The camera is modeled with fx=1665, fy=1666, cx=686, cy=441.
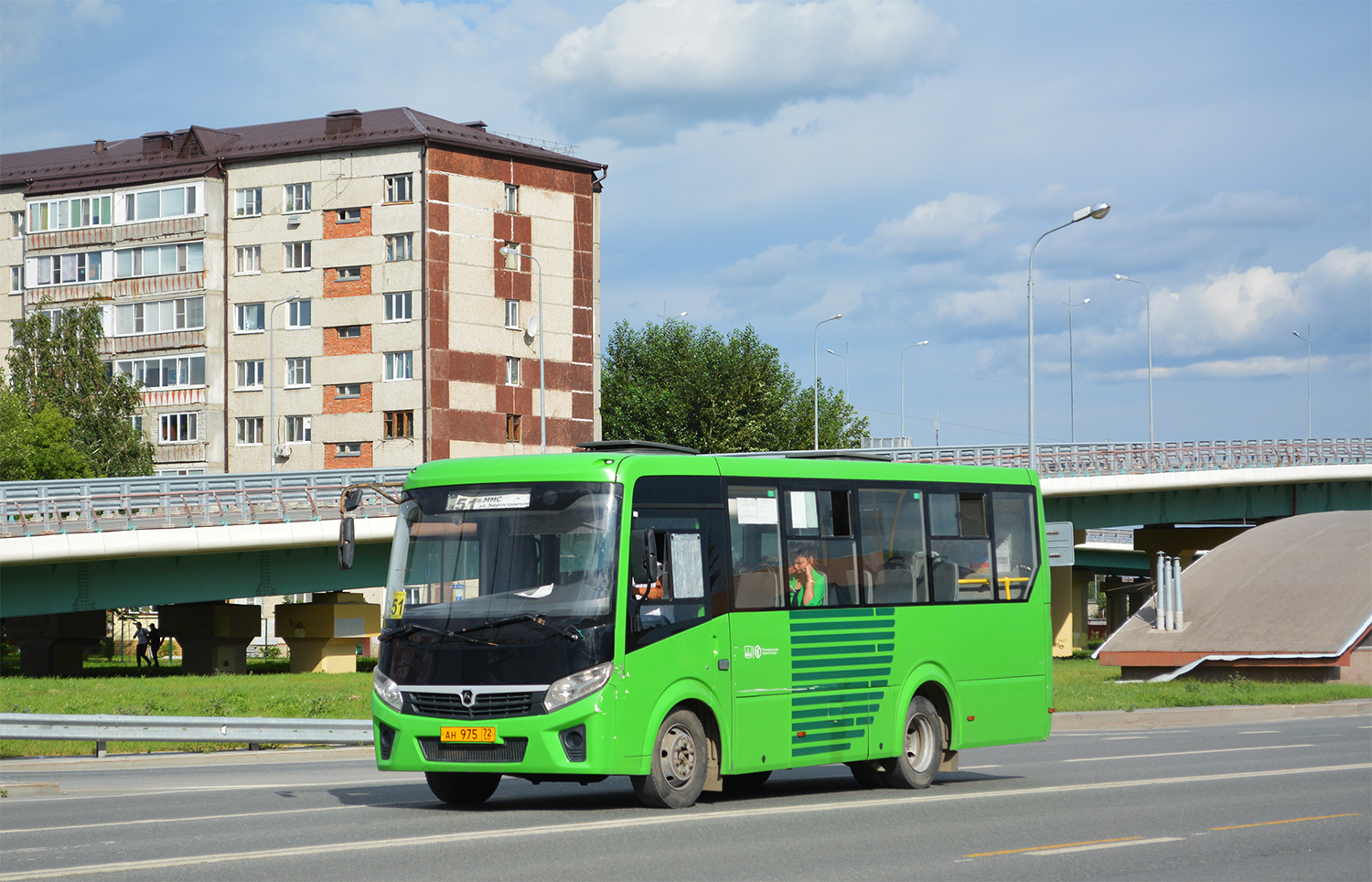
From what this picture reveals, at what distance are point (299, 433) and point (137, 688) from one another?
43.7 m

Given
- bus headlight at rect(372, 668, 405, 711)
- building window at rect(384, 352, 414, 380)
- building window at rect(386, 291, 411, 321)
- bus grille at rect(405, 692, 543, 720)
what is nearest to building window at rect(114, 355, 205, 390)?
building window at rect(384, 352, 414, 380)

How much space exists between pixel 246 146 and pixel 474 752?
7176 centimetres

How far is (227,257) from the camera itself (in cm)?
7981

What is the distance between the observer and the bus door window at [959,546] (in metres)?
15.8

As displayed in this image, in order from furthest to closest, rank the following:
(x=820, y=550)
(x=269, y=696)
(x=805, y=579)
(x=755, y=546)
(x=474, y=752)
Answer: (x=269, y=696) < (x=820, y=550) < (x=805, y=579) < (x=755, y=546) < (x=474, y=752)

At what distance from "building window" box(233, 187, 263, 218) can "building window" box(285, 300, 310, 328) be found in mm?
4805

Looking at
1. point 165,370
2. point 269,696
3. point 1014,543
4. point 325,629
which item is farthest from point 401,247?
point 1014,543

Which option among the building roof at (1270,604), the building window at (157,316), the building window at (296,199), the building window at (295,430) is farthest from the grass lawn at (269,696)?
the building window at (157,316)

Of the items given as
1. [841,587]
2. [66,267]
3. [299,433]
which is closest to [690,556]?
[841,587]

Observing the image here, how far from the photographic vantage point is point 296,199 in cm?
7825

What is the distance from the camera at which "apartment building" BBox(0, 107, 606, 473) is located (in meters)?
75.6

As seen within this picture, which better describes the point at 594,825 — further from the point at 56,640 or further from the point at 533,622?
the point at 56,640

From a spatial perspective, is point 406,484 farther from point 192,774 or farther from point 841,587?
point 192,774

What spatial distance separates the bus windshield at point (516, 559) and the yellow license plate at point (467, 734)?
71 centimetres
